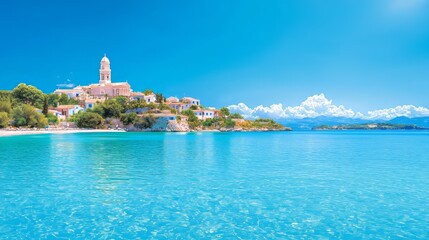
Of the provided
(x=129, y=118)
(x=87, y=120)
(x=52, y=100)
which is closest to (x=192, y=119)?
(x=129, y=118)

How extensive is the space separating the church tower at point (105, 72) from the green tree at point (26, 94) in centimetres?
2703

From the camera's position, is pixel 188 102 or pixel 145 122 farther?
pixel 188 102

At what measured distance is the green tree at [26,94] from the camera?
8838 centimetres

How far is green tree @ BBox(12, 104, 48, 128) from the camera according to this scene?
221 ft

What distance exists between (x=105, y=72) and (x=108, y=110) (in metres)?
30.7

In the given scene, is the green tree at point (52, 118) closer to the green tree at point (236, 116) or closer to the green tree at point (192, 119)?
the green tree at point (192, 119)

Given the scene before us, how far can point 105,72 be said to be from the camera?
379 feet

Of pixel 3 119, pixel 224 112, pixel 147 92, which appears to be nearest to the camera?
pixel 3 119

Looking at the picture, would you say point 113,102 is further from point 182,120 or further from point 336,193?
point 336,193

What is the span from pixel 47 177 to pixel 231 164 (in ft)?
33.4

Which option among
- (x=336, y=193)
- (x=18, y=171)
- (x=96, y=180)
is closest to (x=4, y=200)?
(x=96, y=180)

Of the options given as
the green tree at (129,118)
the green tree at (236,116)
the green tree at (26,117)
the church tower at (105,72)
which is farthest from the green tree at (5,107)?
the green tree at (236,116)

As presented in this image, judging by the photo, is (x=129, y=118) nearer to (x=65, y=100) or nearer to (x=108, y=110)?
(x=108, y=110)

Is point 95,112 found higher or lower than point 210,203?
higher
